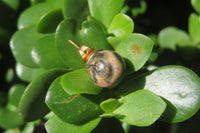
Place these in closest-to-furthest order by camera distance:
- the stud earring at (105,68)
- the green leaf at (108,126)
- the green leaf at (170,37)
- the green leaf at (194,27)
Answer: the stud earring at (105,68), the green leaf at (108,126), the green leaf at (194,27), the green leaf at (170,37)

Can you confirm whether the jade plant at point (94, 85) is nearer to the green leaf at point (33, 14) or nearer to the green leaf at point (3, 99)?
the green leaf at point (33, 14)

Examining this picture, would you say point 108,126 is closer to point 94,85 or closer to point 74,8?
point 94,85

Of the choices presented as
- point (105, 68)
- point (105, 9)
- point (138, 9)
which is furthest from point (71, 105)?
point (138, 9)

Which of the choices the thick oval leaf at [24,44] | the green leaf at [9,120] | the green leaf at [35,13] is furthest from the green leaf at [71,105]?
the green leaf at [9,120]

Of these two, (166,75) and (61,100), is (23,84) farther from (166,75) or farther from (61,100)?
(166,75)

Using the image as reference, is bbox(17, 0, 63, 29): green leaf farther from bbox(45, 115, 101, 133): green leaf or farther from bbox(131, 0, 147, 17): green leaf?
bbox(45, 115, 101, 133): green leaf

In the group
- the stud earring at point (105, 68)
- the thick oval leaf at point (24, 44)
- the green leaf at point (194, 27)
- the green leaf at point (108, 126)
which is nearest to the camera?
the stud earring at point (105, 68)
